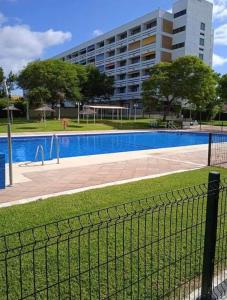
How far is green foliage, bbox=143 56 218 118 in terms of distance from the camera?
33625 mm

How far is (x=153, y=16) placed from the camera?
61.9 meters

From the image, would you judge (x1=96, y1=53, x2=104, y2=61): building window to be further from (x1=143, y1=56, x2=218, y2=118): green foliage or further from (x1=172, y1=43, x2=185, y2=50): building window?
(x1=143, y1=56, x2=218, y2=118): green foliage

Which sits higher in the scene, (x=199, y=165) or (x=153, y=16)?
(x=153, y=16)

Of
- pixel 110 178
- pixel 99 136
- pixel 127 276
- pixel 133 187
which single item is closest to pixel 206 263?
pixel 127 276

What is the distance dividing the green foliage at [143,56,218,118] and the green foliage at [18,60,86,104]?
46.5ft

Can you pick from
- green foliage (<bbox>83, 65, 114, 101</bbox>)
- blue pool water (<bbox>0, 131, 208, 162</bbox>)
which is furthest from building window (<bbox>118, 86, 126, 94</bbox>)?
blue pool water (<bbox>0, 131, 208, 162</bbox>)

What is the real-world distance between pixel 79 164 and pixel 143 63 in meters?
57.6

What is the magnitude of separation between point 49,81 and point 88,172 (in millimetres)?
36288

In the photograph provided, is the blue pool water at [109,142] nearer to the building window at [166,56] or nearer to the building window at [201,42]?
the building window at [166,56]

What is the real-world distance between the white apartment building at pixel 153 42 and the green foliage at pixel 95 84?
7061 millimetres

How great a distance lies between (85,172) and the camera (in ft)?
31.4

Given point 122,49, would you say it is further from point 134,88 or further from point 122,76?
point 134,88

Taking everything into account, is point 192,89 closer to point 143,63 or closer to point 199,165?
point 199,165

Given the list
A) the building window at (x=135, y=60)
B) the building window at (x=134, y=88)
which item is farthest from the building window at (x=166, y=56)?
the building window at (x=134, y=88)
